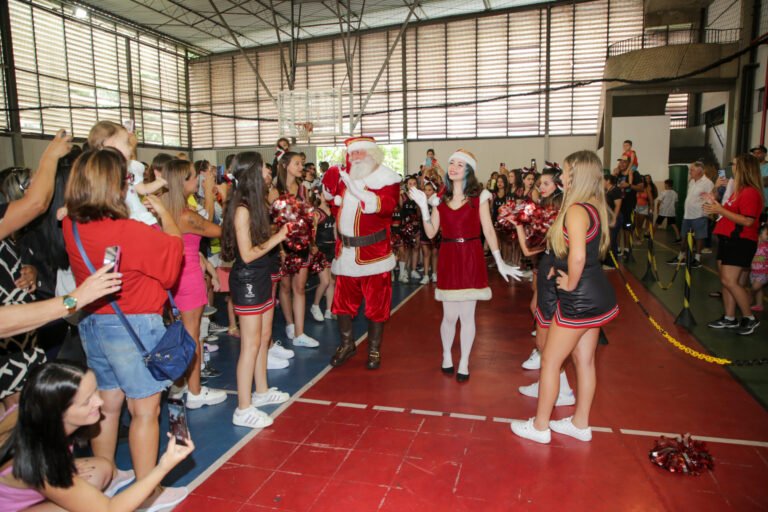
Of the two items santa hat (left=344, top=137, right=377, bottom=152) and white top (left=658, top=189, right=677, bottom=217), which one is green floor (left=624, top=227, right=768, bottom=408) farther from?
white top (left=658, top=189, right=677, bottom=217)

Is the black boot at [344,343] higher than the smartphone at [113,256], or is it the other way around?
the smartphone at [113,256]

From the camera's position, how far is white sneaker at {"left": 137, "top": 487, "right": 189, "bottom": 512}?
2898 millimetres

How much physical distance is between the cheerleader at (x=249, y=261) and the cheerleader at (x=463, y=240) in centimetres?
142

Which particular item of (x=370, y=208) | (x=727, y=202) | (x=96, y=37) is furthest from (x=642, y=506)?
(x=96, y=37)

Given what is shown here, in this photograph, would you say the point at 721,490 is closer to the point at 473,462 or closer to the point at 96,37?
the point at 473,462

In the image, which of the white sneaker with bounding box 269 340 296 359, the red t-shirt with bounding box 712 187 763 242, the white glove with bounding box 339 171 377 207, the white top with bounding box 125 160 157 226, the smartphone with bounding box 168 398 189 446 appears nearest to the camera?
the smartphone with bounding box 168 398 189 446

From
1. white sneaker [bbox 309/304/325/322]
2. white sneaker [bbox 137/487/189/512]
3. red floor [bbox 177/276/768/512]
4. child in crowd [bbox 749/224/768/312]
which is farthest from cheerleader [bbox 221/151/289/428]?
child in crowd [bbox 749/224/768/312]

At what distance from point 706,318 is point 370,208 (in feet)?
15.3

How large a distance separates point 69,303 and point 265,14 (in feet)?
67.5

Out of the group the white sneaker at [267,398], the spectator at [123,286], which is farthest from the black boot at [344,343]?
the spectator at [123,286]

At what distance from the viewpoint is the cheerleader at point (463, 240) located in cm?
453

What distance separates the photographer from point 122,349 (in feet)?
8.22

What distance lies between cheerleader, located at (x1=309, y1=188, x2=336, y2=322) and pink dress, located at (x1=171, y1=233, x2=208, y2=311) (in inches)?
101

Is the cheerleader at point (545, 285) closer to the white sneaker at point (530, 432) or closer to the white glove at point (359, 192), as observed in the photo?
the white sneaker at point (530, 432)
